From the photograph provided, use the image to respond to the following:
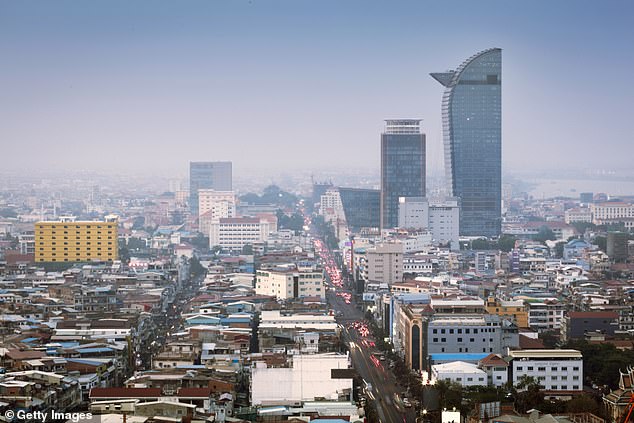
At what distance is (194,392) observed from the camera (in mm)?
9719

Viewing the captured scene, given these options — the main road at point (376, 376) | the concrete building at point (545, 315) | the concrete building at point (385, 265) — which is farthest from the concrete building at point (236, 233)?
the concrete building at point (545, 315)

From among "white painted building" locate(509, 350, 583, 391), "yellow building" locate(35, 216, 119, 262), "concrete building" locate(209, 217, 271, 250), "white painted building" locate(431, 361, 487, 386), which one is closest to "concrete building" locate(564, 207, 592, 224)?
"concrete building" locate(209, 217, 271, 250)

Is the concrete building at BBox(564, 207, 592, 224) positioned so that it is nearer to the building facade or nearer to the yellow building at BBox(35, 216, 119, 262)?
the building facade

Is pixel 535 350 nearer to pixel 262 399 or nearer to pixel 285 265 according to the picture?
pixel 262 399

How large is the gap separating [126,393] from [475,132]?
26013 millimetres

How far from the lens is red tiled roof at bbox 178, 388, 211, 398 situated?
31.6 feet

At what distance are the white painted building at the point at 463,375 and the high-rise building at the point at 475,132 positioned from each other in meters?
22.6

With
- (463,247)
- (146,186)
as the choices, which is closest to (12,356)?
(463,247)

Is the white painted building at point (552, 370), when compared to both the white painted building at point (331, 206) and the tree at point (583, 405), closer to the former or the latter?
the tree at point (583, 405)

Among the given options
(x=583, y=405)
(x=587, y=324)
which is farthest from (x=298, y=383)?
(x=587, y=324)

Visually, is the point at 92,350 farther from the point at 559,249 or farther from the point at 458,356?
the point at 559,249

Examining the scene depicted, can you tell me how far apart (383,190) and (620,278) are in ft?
37.7

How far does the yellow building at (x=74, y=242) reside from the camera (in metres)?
22.7

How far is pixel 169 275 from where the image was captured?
20062 mm
